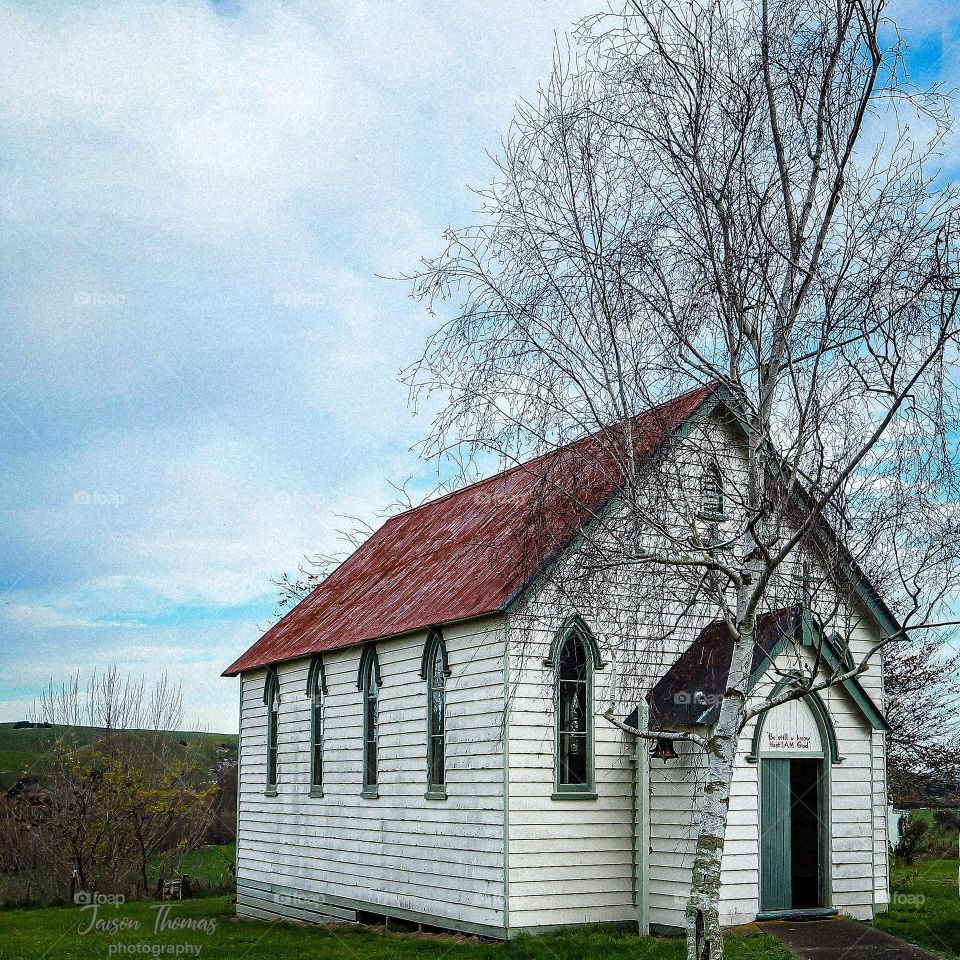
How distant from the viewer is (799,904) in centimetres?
1730

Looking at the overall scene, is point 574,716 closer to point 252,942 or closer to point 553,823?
point 553,823

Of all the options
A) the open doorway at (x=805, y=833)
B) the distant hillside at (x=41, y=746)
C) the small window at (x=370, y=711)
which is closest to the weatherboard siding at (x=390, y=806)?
the small window at (x=370, y=711)

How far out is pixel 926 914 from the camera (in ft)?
57.9

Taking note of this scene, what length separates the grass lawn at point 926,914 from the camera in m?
15.7

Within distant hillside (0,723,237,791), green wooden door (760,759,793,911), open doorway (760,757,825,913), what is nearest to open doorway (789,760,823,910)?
open doorway (760,757,825,913)

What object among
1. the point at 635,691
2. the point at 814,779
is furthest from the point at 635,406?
the point at 814,779

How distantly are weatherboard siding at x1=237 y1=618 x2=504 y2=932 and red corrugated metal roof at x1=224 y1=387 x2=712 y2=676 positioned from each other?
1.40ft

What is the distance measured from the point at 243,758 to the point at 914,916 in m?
14.7

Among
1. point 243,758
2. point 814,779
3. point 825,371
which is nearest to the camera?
point 825,371

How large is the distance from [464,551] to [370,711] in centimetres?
313

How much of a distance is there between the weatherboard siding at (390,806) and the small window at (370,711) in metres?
0.27

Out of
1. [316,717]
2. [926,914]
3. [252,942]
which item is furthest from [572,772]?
[316,717]

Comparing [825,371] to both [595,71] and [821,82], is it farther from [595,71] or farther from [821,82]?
[595,71]

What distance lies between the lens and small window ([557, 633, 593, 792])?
53.1ft
